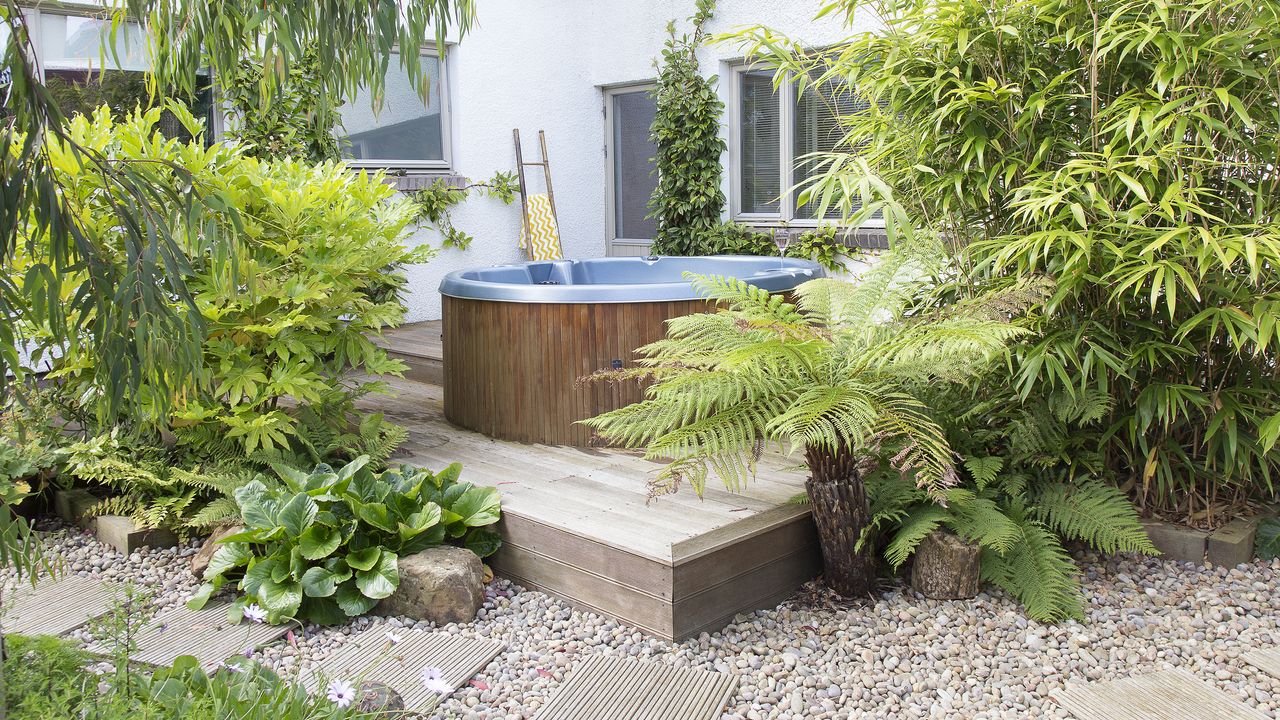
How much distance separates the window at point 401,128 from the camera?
668 centimetres

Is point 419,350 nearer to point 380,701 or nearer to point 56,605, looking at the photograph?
point 56,605

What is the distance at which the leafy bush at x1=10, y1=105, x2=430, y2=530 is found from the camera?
311 centimetres

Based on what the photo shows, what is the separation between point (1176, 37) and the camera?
98.0 inches

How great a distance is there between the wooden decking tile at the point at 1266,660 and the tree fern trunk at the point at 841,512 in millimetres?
948

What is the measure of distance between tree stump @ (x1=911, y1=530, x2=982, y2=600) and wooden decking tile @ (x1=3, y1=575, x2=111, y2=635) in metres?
2.24

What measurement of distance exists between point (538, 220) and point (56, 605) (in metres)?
4.92

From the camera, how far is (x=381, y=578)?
2635 millimetres

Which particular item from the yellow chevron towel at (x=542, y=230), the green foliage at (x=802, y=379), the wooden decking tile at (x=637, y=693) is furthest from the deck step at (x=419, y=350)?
the wooden decking tile at (x=637, y=693)

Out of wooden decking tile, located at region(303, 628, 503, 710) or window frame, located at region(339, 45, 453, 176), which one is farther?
window frame, located at region(339, 45, 453, 176)

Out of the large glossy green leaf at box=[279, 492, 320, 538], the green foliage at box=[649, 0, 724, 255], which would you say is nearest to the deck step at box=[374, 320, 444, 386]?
the large glossy green leaf at box=[279, 492, 320, 538]

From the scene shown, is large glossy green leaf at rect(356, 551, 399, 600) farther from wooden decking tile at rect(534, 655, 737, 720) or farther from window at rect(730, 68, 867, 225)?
window at rect(730, 68, 867, 225)

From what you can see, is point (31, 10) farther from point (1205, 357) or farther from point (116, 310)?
point (1205, 357)

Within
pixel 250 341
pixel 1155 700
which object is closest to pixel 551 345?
pixel 250 341

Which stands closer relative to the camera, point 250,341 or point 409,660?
point 409,660
